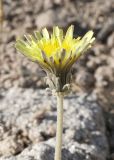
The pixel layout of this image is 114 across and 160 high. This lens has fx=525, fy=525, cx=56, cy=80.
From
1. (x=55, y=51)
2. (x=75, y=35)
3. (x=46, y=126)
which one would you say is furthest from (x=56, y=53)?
(x=75, y=35)

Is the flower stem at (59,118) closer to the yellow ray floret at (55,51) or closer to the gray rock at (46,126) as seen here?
the yellow ray floret at (55,51)

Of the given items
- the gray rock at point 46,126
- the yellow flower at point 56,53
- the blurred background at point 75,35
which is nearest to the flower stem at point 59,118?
the yellow flower at point 56,53

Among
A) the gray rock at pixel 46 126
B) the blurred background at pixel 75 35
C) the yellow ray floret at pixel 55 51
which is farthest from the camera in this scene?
the blurred background at pixel 75 35

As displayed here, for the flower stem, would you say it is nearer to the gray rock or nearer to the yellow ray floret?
the yellow ray floret

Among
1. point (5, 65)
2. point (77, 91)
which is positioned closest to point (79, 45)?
point (77, 91)

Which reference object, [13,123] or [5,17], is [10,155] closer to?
[13,123]

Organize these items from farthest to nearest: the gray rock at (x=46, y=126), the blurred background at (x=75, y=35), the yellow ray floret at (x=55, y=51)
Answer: the blurred background at (x=75, y=35) < the gray rock at (x=46, y=126) < the yellow ray floret at (x=55, y=51)
